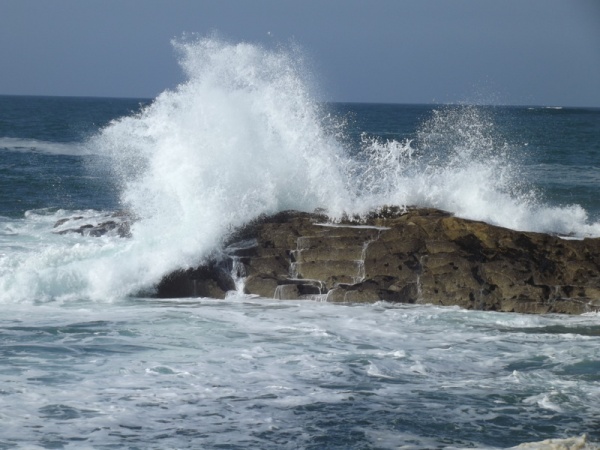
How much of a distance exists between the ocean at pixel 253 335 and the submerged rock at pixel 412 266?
23 centimetres

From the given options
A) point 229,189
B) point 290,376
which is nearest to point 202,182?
point 229,189

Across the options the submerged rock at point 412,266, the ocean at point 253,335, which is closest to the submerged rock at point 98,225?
the ocean at point 253,335

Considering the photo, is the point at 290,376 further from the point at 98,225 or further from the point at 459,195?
the point at 98,225

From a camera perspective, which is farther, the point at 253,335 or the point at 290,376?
the point at 253,335

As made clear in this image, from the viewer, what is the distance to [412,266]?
10102mm

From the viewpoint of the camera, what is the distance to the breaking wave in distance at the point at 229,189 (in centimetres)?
1081

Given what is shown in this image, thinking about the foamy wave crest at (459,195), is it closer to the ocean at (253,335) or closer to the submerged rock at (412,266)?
the ocean at (253,335)

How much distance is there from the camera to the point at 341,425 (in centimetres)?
621

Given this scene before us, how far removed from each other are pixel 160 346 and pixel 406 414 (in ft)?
8.75

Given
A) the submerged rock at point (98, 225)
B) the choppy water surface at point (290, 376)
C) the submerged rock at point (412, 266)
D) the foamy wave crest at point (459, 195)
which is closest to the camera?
the choppy water surface at point (290, 376)

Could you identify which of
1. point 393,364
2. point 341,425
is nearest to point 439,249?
point 393,364

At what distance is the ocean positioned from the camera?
20.4 ft

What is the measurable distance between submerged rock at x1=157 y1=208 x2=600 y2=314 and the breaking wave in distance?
494 millimetres

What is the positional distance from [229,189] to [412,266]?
2.81 metres
